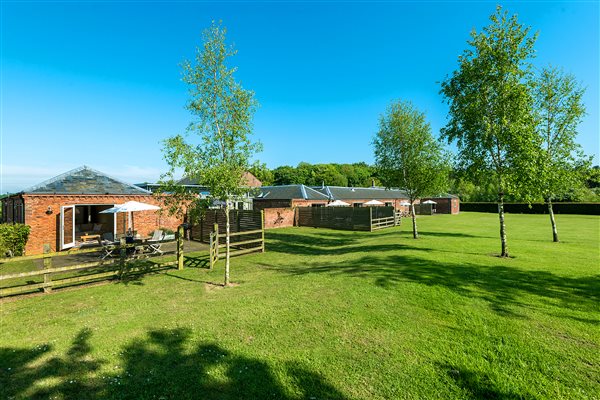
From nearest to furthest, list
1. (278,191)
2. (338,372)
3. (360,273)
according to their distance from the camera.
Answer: (338,372) → (360,273) → (278,191)

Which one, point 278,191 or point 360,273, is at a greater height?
point 278,191

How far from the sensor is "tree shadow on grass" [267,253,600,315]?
6699 mm

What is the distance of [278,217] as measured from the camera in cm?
2784

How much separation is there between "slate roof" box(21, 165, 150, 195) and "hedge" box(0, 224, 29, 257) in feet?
6.17

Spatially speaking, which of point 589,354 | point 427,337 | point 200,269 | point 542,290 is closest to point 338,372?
point 427,337

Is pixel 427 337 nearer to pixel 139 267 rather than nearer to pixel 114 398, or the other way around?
pixel 114 398

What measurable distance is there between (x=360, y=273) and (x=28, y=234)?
1641cm

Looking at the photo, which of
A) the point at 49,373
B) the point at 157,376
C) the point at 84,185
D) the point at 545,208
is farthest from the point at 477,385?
the point at 545,208

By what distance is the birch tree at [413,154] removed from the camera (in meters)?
18.3

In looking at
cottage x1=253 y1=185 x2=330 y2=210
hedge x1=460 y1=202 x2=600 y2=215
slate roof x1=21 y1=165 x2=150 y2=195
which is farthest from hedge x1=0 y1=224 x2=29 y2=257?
hedge x1=460 y1=202 x2=600 y2=215

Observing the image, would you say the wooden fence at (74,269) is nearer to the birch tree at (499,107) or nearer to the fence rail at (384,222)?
the birch tree at (499,107)

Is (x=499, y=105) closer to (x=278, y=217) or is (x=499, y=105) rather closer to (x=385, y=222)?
(x=385, y=222)

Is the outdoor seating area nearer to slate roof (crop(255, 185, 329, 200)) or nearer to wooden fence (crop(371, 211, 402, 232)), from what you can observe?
wooden fence (crop(371, 211, 402, 232))

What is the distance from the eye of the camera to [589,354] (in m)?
4.40
